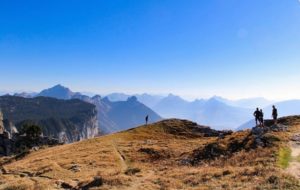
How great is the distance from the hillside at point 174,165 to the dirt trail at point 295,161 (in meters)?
0.24

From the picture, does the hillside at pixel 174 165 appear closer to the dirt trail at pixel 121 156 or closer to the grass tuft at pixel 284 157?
the grass tuft at pixel 284 157

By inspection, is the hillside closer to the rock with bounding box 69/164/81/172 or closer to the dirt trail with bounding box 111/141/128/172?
the rock with bounding box 69/164/81/172

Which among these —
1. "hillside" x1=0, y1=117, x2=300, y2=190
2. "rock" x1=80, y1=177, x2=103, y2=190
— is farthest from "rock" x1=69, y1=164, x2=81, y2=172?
"rock" x1=80, y1=177, x2=103, y2=190

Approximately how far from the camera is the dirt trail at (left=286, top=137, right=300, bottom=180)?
26681mm

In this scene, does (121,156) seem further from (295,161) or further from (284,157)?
(295,161)

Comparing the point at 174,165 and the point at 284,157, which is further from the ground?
the point at 284,157

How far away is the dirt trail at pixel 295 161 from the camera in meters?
26.7

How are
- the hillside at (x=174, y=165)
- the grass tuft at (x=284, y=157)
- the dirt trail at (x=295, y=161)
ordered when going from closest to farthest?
the dirt trail at (x=295, y=161) < the hillside at (x=174, y=165) < the grass tuft at (x=284, y=157)

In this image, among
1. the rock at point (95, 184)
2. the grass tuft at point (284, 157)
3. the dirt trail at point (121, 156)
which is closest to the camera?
the grass tuft at point (284, 157)

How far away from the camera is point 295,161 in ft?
102

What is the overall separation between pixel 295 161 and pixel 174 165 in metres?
18.1

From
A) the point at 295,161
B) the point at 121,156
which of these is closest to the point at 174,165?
the point at 121,156

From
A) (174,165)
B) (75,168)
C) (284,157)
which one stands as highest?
(284,157)

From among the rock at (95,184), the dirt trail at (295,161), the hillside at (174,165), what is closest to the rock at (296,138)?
the hillside at (174,165)
